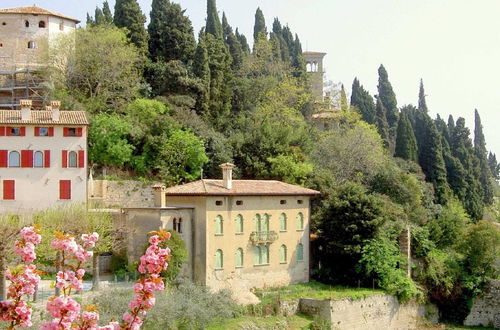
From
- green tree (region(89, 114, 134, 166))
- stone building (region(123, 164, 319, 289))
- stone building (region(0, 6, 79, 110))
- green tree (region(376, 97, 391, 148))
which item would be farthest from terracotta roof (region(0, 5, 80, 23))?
green tree (region(376, 97, 391, 148))

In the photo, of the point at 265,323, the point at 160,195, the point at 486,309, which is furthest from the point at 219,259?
the point at 486,309

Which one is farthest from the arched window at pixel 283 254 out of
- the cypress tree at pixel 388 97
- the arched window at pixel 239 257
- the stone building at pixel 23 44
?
the cypress tree at pixel 388 97

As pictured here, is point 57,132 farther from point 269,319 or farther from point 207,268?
point 269,319

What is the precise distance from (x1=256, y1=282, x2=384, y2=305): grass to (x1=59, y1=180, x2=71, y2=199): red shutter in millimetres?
11887

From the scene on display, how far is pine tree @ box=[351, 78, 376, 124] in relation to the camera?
71.8m

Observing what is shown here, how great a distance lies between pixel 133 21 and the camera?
56062mm

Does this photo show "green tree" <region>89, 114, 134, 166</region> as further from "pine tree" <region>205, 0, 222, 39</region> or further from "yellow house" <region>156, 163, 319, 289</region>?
"pine tree" <region>205, 0, 222, 39</region>

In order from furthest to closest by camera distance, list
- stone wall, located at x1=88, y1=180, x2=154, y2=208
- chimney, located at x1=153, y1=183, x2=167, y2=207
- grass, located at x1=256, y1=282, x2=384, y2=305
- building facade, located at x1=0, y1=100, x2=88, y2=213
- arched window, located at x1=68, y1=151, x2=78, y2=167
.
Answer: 1. stone wall, located at x1=88, y1=180, x2=154, y2=208
2. arched window, located at x1=68, y1=151, x2=78, y2=167
3. building facade, located at x1=0, y1=100, x2=88, y2=213
4. grass, located at x1=256, y1=282, x2=384, y2=305
5. chimney, located at x1=153, y1=183, x2=167, y2=207

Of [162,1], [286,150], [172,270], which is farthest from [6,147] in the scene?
[162,1]

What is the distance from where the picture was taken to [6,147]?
4062 centimetres

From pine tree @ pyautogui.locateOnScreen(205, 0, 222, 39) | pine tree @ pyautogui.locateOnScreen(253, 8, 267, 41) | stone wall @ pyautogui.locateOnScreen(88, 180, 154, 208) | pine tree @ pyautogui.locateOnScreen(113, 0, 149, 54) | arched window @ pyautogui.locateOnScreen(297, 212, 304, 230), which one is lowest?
arched window @ pyautogui.locateOnScreen(297, 212, 304, 230)

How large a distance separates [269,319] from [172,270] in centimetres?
490

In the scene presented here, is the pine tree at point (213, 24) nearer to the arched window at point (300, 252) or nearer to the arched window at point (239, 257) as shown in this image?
the arched window at point (300, 252)

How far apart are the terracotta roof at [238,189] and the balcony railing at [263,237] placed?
197cm
